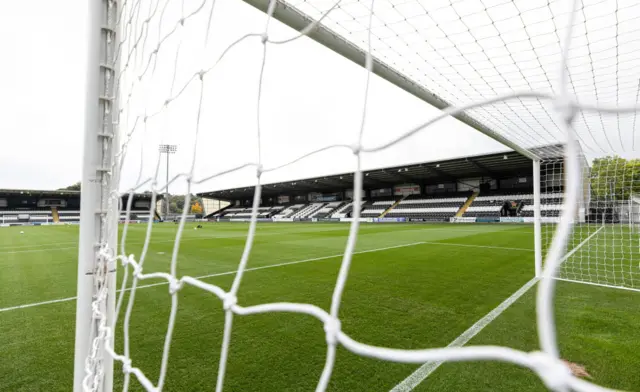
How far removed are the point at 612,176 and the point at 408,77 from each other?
18.0ft

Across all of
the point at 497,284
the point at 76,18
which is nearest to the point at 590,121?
the point at 497,284

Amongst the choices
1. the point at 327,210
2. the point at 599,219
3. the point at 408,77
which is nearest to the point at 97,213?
the point at 408,77

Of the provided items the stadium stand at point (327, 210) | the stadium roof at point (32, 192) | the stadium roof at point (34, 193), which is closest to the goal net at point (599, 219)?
the stadium stand at point (327, 210)

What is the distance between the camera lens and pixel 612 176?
19.3 ft

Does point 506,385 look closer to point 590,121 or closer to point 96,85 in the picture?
point 96,85

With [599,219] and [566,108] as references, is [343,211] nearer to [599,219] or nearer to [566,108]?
[599,219]

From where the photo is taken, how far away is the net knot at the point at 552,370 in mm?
413

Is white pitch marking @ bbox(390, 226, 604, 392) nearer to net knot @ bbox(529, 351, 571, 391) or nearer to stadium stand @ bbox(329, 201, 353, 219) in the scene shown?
net knot @ bbox(529, 351, 571, 391)

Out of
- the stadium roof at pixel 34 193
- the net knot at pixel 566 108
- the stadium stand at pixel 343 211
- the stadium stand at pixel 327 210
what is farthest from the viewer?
the stadium roof at pixel 34 193

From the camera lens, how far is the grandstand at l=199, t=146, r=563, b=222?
23.0m

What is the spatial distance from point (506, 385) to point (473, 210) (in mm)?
26388

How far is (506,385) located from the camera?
1654mm

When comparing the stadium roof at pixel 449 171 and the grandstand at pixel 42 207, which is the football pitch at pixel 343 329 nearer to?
the stadium roof at pixel 449 171

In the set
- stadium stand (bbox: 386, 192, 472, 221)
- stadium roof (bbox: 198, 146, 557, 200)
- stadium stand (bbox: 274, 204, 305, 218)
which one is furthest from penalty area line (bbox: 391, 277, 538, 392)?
stadium stand (bbox: 274, 204, 305, 218)
